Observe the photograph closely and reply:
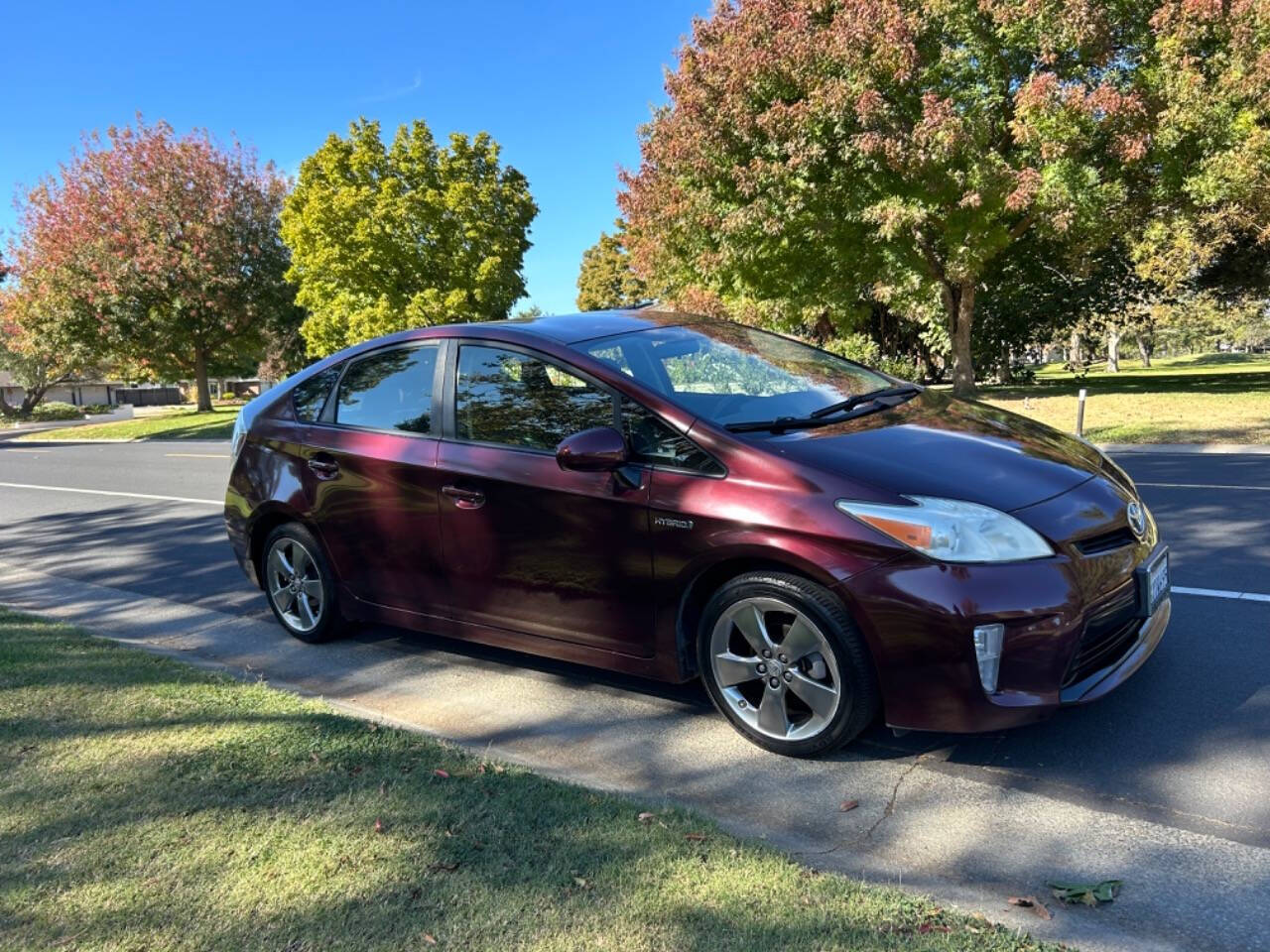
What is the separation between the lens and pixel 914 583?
9.93 ft

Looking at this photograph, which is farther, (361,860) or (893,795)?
(893,795)

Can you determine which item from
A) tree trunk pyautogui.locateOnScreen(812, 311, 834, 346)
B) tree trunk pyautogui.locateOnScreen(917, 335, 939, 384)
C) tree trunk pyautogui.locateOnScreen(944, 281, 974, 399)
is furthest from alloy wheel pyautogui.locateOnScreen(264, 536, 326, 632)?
tree trunk pyautogui.locateOnScreen(917, 335, 939, 384)

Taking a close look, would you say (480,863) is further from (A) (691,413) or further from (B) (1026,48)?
(B) (1026,48)

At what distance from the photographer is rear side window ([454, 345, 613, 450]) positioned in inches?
153

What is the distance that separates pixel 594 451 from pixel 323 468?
193cm

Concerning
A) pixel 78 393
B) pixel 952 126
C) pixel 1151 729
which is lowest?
pixel 1151 729

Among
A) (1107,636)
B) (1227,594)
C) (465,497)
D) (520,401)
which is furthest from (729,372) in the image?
(1227,594)

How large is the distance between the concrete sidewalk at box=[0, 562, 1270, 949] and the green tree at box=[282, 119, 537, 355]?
952 inches

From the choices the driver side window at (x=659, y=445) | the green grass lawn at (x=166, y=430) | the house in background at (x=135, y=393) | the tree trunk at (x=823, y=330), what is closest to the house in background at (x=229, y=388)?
the house in background at (x=135, y=393)

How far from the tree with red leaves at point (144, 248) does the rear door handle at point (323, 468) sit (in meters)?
28.0

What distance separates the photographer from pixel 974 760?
339cm

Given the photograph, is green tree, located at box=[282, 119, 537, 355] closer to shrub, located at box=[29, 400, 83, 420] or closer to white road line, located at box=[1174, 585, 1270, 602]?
white road line, located at box=[1174, 585, 1270, 602]

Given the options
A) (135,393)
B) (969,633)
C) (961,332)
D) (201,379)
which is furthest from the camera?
(135,393)

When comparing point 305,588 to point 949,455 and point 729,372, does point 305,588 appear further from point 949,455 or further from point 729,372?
point 949,455
